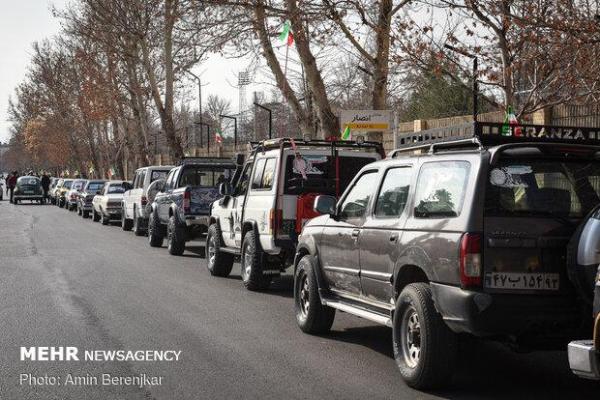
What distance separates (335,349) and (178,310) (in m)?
3.03

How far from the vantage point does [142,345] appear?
8.91 m

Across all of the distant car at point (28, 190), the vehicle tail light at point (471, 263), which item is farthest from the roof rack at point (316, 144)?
the distant car at point (28, 190)

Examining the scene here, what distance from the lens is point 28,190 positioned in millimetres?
61031

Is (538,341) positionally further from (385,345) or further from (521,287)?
(385,345)

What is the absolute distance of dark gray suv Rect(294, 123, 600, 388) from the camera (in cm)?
655

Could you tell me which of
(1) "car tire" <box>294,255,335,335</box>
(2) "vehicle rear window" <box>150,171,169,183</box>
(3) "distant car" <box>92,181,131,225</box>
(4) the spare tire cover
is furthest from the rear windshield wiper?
(3) "distant car" <box>92,181,131,225</box>

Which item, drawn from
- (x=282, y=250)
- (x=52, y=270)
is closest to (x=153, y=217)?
(x=52, y=270)

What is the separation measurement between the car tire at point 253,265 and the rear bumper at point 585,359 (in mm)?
7754

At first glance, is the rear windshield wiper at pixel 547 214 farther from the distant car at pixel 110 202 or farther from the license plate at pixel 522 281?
the distant car at pixel 110 202

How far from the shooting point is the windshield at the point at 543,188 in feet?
22.2

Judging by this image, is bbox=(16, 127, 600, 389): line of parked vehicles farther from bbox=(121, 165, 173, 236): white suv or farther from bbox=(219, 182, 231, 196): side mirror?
bbox=(121, 165, 173, 236): white suv

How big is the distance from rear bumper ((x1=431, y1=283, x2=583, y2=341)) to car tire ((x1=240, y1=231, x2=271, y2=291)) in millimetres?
6666

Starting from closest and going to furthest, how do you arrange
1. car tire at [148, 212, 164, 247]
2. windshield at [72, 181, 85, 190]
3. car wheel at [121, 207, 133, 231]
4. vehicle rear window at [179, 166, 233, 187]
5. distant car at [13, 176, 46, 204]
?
vehicle rear window at [179, 166, 233, 187] < car tire at [148, 212, 164, 247] < car wheel at [121, 207, 133, 231] < windshield at [72, 181, 85, 190] < distant car at [13, 176, 46, 204]

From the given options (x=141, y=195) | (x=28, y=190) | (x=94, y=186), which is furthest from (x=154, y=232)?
(x=28, y=190)
